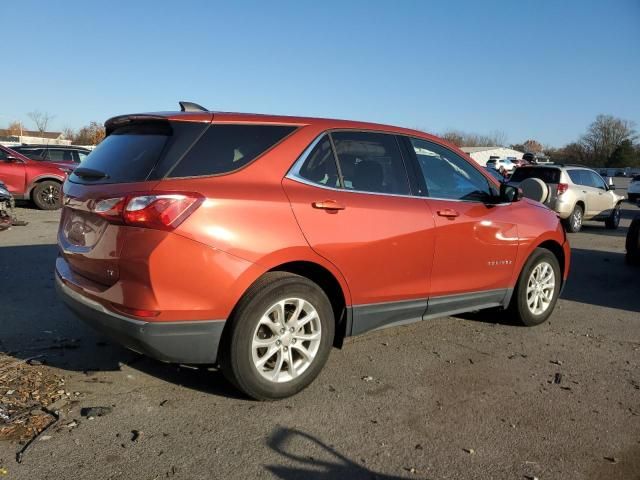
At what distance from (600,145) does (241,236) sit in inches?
3981

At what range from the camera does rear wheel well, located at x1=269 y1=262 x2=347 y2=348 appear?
3598 millimetres

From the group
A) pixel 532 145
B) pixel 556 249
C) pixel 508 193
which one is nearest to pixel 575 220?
pixel 556 249

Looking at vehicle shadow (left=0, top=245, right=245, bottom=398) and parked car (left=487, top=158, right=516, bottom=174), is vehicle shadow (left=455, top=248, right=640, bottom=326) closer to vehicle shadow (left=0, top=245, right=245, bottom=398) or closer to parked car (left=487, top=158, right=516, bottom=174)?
vehicle shadow (left=0, top=245, right=245, bottom=398)

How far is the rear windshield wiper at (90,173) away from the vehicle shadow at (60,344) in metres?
1.39

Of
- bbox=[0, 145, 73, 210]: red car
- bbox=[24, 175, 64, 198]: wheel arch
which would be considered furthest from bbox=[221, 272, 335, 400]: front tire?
bbox=[24, 175, 64, 198]: wheel arch

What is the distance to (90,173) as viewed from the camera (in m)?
3.58

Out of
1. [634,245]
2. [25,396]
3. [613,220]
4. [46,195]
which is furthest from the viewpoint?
[613,220]

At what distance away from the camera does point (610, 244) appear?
12195 millimetres

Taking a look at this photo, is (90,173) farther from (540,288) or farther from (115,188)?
(540,288)

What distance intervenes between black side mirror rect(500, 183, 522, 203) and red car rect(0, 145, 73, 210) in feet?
38.9

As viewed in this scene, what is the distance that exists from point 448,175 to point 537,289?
165 centimetres

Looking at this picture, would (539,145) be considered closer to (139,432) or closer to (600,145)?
(600,145)

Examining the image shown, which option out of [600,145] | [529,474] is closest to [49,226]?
[529,474]

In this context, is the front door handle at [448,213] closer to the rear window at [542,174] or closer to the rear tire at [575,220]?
the rear window at [542,174]
